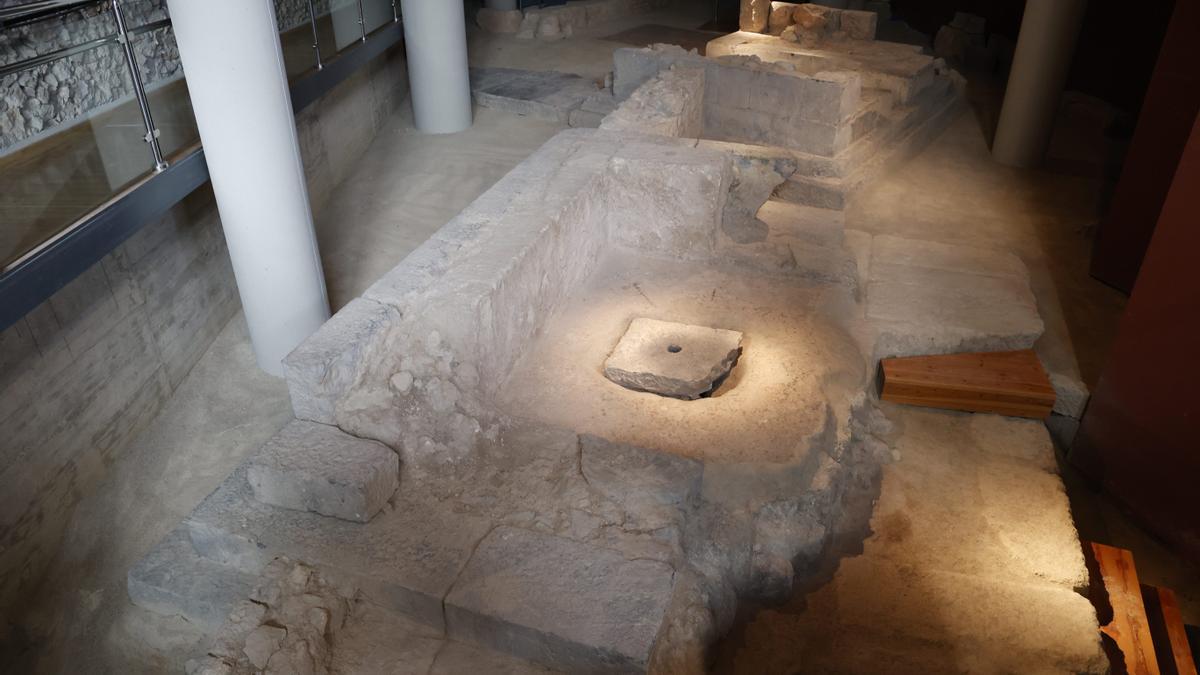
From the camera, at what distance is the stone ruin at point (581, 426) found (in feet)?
9.11

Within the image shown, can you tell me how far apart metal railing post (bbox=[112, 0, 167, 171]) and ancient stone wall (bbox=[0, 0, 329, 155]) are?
0.31 metres

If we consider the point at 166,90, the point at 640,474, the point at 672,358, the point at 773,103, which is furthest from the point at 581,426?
the point at 773,103

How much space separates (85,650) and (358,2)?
18.6 ft

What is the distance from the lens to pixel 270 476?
2.97 m

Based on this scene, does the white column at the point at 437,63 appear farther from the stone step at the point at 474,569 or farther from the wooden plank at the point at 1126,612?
the wooden plank at the point at 1126,612

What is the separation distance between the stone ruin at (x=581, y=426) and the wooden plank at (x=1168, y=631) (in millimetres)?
1470

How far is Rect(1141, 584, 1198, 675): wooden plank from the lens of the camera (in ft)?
12.3

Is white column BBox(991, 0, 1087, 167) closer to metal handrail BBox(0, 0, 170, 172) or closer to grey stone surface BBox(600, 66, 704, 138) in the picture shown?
grey stone surface BBox(600, 66, 704, 138)

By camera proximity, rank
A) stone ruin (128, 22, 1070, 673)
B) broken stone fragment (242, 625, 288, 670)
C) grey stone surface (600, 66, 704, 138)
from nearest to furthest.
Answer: broken stone fragment (242, 625, 288, 670)
stone ruin (128, 22, 1070, 673)
grey stone surface (600, 66, 704, 138)

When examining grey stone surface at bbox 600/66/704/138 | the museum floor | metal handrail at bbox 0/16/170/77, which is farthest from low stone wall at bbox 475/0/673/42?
metal handrail at bbox 0/16/170/77

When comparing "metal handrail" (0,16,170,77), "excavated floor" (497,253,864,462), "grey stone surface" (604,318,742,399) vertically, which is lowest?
"excavated floor" (497,253,864,462)

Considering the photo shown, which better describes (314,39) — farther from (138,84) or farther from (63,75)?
(138,84)

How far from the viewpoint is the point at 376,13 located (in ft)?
→ 24.7

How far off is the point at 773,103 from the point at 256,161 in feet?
14.1
